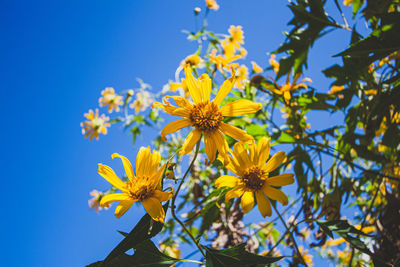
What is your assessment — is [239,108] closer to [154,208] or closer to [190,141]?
[190,141]

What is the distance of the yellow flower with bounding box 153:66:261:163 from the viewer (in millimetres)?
635

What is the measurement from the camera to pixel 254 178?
0.71 meters

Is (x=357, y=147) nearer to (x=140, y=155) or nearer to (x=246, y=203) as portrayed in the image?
(x=246, y=203)

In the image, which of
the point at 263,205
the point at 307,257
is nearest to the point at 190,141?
the point at 263,205

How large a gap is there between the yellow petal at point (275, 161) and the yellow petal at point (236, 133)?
0.38ft

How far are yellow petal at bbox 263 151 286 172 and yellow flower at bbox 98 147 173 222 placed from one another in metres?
0.30

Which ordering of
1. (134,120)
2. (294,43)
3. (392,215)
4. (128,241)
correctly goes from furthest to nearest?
(134,120), (294,43), (392,215), (128,241)

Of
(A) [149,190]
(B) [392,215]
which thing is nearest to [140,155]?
(A) [149,190]

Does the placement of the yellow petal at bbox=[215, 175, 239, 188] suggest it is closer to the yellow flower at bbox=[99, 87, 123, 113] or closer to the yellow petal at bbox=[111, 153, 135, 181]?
the yellow petal at bbox=[111, 153, 135, 181]

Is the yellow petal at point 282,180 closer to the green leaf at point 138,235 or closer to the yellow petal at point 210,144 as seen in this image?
the yellow petal at point 210,144

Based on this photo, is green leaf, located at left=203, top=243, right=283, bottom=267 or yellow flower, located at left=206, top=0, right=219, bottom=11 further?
yellow flower, located at left=206, top=0, right=219, bottom=11

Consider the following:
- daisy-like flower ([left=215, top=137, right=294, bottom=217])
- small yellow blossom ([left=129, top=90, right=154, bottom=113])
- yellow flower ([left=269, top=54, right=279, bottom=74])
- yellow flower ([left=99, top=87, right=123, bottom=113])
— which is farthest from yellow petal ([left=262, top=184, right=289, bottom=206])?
yellow flower ([left=99, top=87, right=123, bottom=113])

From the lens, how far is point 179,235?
A: 1.72 m

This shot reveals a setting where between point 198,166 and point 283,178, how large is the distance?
42.6 inches
